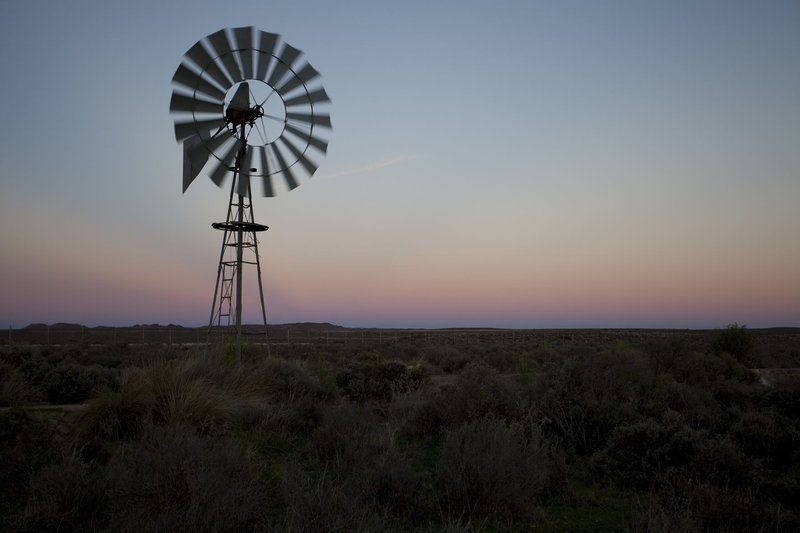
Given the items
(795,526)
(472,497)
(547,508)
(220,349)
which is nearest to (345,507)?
(472,497)

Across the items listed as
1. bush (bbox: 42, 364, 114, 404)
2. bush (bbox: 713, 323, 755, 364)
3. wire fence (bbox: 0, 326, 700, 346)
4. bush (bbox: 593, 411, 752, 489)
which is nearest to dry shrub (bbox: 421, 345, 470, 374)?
wire fence (bbox: 0, 326, 700, 346)

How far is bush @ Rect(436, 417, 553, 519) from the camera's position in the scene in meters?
5.22

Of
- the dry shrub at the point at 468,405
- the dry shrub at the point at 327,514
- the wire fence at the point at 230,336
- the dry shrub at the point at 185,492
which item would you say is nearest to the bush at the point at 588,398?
the dry shrub at the point at 468,405

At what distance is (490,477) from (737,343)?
22.4 meters

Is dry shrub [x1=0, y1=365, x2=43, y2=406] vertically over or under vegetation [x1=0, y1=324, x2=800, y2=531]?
over

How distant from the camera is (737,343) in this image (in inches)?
898

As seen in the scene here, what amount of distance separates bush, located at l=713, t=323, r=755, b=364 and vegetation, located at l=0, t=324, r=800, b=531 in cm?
1329

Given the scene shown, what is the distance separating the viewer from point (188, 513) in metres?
3.98

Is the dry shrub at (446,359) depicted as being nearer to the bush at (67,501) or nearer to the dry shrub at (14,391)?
the dry shrub at (14,391)

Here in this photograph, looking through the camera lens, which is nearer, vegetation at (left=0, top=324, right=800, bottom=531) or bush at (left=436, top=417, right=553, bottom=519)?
vegetation at (left=0, top=324, right=800, bottom=531)

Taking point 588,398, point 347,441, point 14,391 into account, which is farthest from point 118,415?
point 588,398

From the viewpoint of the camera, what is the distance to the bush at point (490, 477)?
5223 millimetres

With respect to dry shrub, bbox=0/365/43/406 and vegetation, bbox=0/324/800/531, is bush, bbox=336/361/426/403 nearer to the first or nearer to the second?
vegetation, bbox=0/324/800/531

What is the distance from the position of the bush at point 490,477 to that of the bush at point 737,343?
66.8 ft
